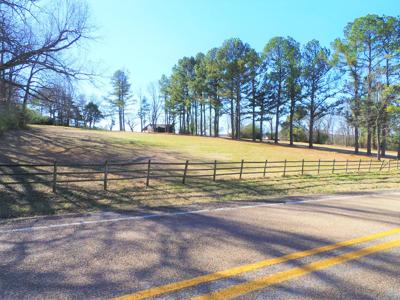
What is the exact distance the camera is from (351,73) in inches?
1384

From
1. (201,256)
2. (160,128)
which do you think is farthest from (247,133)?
(201,256)

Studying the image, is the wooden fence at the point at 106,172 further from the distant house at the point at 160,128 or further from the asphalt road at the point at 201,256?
the distant house at the point at 160,128

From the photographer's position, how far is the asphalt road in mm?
3305

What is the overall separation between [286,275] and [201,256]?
1.24 m

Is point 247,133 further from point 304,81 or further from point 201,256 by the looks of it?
point 201,256

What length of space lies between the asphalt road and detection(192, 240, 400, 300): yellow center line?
0.5 inches

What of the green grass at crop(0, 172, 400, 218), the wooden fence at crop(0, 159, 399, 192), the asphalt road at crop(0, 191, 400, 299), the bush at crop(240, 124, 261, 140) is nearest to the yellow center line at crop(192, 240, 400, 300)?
the asphalt road at crop(0, 191, 400, 299)

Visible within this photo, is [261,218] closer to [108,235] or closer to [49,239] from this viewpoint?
[108,235]

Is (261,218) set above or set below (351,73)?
below

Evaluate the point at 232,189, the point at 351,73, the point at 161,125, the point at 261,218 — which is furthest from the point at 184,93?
the point at 261,218

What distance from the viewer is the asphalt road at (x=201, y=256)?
330 cm

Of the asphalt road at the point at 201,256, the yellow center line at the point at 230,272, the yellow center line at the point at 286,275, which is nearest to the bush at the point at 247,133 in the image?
the asphalt road at the point at 201,256

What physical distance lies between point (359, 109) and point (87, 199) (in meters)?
34.8

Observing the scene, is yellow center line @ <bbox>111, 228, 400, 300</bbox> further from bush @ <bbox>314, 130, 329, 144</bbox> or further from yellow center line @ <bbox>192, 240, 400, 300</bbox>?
bush @ <bbox>314, 130, 329, 144</bbox>
